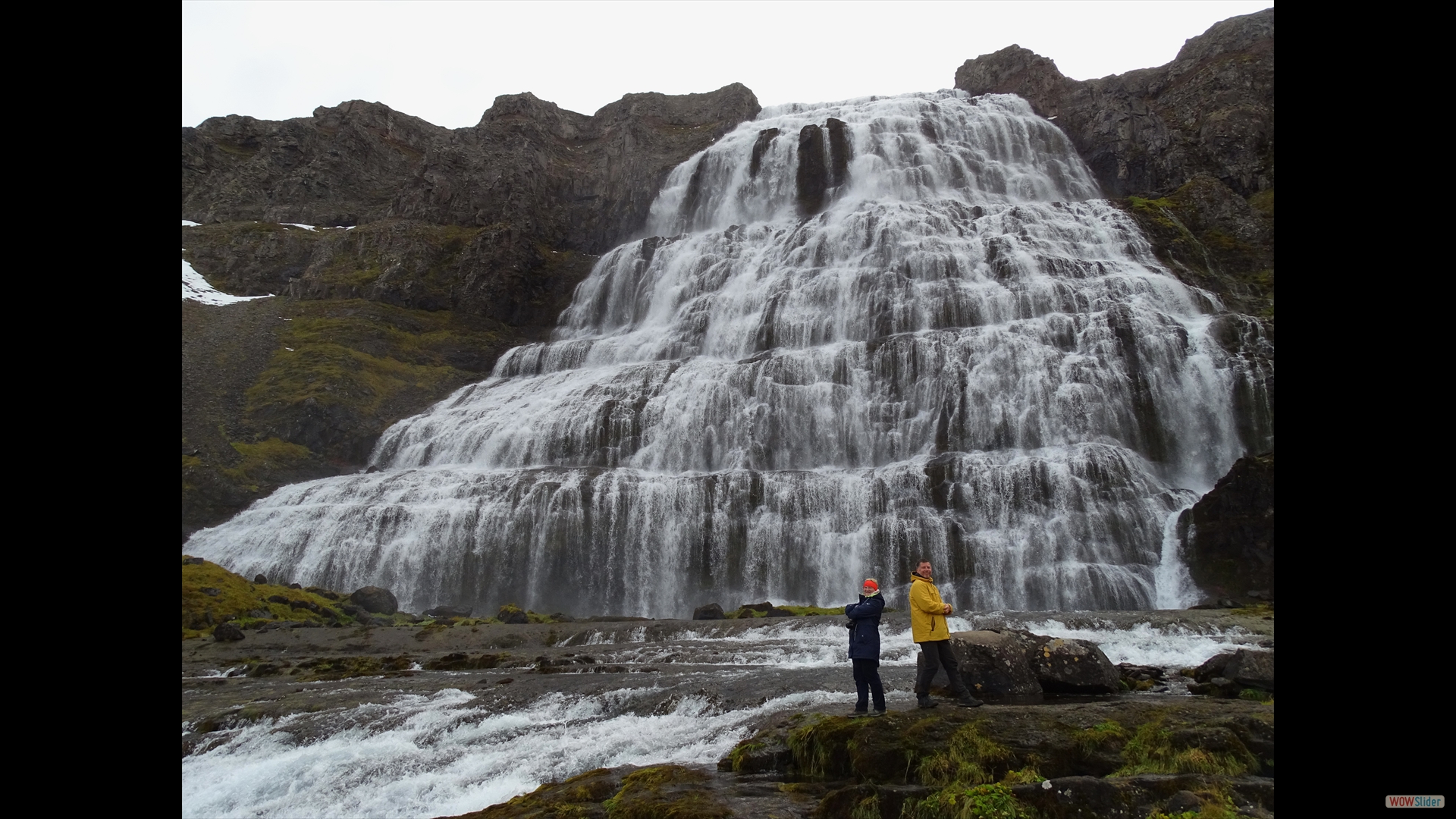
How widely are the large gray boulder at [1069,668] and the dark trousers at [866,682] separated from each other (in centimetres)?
286

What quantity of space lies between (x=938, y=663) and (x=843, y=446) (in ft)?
95.9

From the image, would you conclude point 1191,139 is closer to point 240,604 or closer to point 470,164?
point 470,164

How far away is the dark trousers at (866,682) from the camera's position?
10.2m

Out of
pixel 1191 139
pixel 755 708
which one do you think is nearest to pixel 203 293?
pixel 755 708

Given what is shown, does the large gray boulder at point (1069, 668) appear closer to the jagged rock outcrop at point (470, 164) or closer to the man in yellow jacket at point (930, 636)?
the man in yellow jacket at point (930, 636)

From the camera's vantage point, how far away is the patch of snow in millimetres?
72375

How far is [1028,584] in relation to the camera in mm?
31156

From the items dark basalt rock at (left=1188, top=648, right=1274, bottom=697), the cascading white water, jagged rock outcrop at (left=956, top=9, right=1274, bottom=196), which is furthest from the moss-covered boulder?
jagged rock outcrop at (left=956, top=9, right=1274, bottom=196)

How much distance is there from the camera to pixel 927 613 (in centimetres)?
1057
